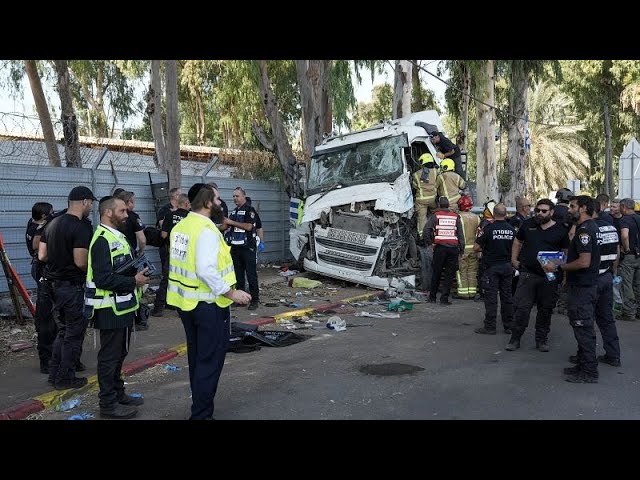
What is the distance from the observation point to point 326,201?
39.7 ft

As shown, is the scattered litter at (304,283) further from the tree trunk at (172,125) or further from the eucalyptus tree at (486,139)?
the eucalyptus tree at (486,139)

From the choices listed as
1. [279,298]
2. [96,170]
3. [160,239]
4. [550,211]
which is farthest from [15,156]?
[550,211]

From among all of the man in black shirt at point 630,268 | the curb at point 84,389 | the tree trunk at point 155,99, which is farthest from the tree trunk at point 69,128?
the man in black shirt at point 630,268

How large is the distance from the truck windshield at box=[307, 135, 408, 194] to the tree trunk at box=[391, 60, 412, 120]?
7553 millimetres

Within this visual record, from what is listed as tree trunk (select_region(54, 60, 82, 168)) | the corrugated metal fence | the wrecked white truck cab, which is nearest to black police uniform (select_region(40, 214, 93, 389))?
the corrugated metal fence

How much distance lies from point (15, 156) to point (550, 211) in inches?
311

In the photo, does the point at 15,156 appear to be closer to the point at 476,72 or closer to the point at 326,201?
the point at 326,201

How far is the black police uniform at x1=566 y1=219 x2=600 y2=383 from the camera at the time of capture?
5969 mm

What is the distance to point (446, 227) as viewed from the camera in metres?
10.4

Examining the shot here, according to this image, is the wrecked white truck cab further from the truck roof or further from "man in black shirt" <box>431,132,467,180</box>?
"man in black shirt" <box>431,132,467,180</box>

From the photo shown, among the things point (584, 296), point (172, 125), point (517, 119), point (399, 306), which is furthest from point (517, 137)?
point (584, 296)

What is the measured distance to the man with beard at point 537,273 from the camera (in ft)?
22.8

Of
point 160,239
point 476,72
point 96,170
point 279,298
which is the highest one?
point 476,72

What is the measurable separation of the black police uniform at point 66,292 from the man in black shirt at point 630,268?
7.50 m
